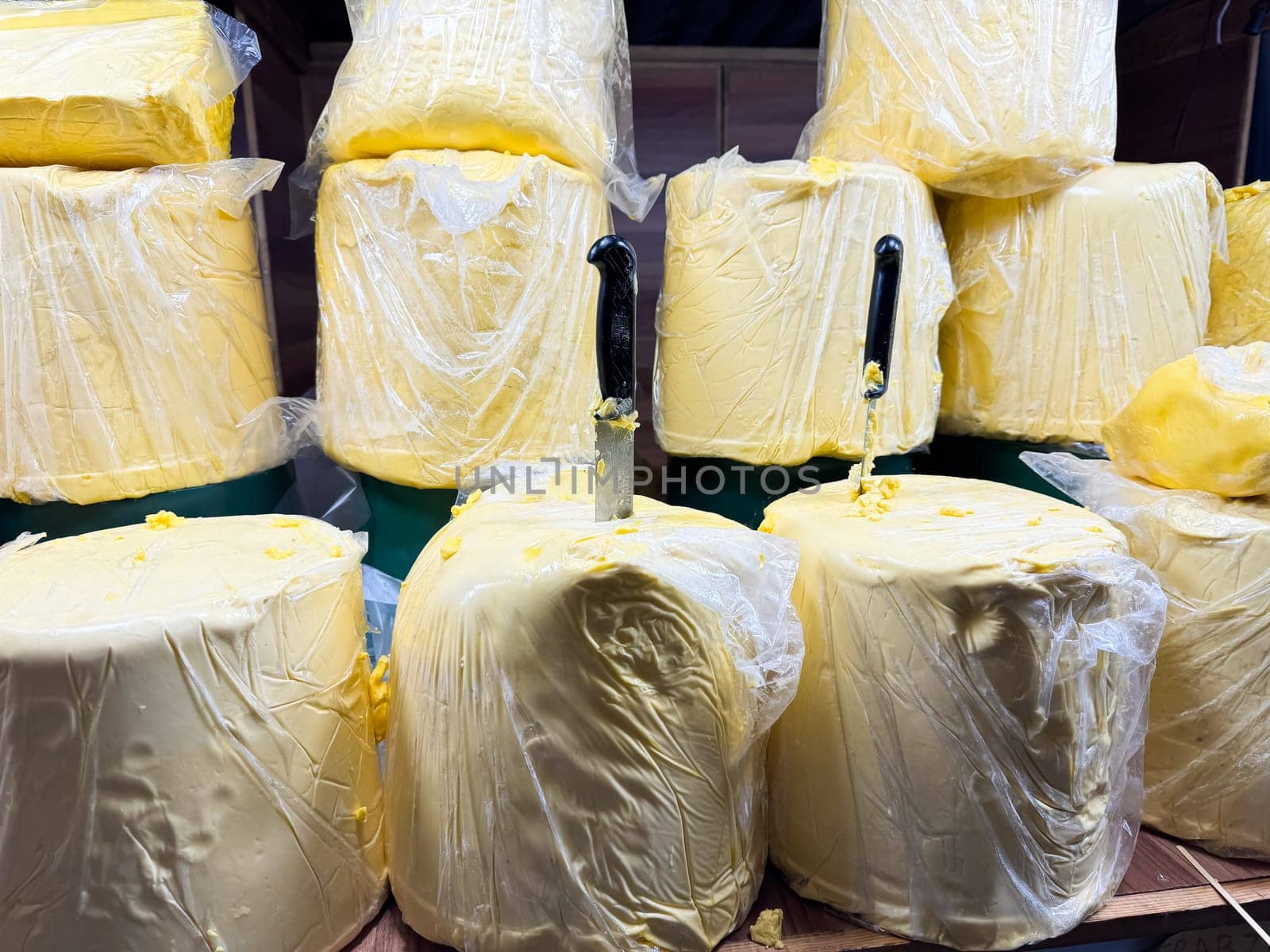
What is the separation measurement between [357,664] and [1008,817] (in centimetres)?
52

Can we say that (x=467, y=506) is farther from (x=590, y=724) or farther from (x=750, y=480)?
(x=750, y=480)

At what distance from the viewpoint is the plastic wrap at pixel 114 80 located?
845 mm

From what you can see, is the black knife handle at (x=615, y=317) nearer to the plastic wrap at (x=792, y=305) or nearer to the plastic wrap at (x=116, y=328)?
the plastic wrap at (x=792, y=305)

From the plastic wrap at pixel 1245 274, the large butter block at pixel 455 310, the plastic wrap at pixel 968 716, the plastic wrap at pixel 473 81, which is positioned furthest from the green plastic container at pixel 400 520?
the plastic wrap at pixel 1245 274

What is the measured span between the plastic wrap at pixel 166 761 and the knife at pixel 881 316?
1.62 feet

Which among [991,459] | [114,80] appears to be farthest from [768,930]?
[114,80]

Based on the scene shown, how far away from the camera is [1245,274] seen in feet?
3.61

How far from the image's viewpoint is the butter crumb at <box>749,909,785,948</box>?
1.91 ft

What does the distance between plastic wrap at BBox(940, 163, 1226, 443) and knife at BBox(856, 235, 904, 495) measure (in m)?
0.44

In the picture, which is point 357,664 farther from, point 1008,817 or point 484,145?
point 484,145

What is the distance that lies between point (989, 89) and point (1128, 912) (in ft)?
2.93

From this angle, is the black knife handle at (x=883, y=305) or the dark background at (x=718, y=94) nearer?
the black knife handle at (x=883, y=305)

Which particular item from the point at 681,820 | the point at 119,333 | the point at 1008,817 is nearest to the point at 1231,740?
the point at 1008,817

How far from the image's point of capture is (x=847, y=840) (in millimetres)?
604
